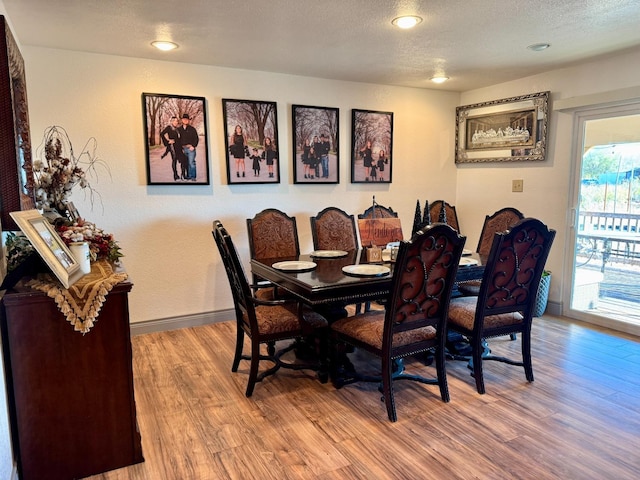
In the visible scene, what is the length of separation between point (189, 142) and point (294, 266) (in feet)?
5.47

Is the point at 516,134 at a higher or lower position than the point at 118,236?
higher

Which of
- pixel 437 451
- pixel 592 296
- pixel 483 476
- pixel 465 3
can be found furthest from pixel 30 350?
pixel 592 296

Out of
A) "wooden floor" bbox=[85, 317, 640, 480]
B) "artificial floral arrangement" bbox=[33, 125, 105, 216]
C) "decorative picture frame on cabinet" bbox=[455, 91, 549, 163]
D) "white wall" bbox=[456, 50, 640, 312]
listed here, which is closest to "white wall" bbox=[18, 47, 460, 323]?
"decorative picture frame on cabinet" bbox=[455, 91, 549, 163]

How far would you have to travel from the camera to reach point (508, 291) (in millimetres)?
2678

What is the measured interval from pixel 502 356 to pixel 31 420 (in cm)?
295

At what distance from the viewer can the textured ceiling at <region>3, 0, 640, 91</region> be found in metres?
2.51

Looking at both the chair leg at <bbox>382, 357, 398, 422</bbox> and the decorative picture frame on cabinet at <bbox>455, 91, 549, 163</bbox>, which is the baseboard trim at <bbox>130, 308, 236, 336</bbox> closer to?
the chair leg at <bbox>382, 357, 398, 422</bbox>

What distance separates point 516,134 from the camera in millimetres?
4473

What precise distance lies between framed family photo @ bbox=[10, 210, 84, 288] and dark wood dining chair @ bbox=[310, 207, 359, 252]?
2171mm

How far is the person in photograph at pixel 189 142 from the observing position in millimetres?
3746

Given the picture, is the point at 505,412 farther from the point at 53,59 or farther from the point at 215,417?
the point at 53,59

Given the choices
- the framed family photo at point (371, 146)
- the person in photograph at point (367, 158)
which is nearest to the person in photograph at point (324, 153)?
the framed family photo at point (371, 146)

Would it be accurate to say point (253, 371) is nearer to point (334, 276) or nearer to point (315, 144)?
point (334, 276)

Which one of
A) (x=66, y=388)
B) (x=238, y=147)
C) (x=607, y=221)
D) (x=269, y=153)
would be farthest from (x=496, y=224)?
(x=66, y=388)
